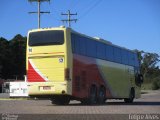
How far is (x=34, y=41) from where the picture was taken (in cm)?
2612

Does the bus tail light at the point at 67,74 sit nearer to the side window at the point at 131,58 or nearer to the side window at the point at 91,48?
the side window at the point at 91,48

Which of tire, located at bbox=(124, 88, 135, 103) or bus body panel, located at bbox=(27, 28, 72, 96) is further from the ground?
bus body panel, located at bbox=(27, 28, 72, 96)

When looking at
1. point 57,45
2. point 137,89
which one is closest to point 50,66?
point 57,45

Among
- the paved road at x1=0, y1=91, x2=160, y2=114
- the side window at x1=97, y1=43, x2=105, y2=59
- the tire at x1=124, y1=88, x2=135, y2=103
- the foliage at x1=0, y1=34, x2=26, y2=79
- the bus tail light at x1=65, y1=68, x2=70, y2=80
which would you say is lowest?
the paved road at x1=0, y1=91, x2=160, y2=114

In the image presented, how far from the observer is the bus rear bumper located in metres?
25.1

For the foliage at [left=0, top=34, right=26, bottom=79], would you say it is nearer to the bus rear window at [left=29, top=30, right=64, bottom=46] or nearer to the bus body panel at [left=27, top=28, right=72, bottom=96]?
the bus rear window at [left=29, top=30, right=64, bottom=46]

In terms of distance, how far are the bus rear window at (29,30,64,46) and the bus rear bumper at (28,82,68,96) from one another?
2.04 m

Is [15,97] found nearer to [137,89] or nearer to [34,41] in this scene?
[137,89]

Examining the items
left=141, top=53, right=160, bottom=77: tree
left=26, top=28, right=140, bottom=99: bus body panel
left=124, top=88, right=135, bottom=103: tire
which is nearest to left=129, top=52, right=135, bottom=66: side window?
left=124, top=88, right=135, bottom=103: tire

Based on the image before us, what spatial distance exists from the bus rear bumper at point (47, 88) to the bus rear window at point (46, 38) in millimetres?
2037

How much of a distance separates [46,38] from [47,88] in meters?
2.53

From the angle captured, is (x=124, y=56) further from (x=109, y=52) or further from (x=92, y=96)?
(x=92, y=96)

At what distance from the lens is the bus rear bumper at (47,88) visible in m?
25.1

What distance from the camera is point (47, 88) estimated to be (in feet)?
83.9
